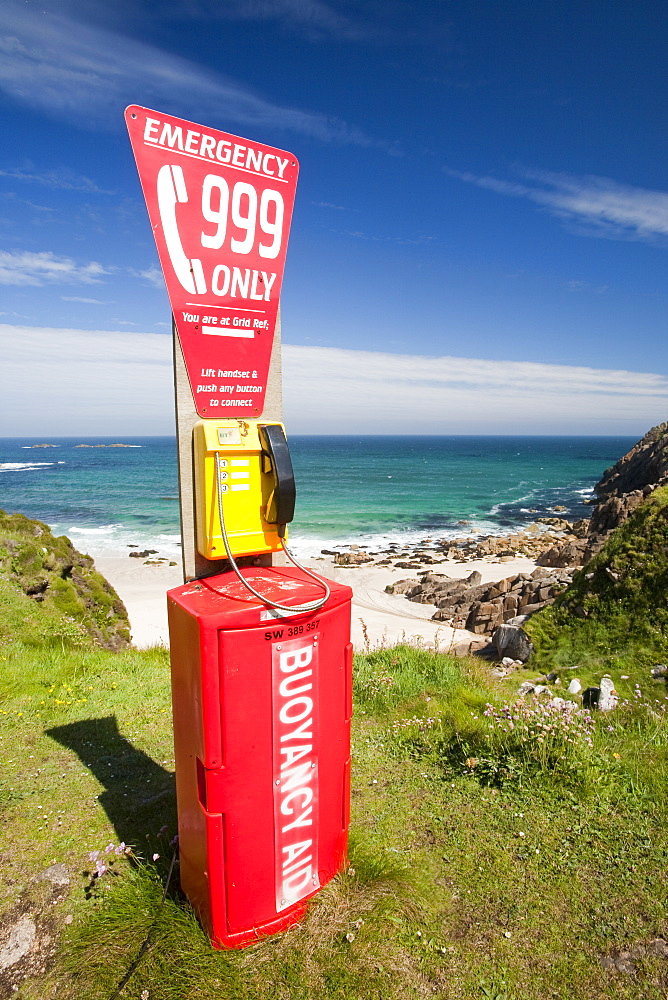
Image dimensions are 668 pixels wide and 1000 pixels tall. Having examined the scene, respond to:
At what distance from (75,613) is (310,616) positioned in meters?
8.49

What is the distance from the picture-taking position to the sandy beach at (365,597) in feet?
44.1

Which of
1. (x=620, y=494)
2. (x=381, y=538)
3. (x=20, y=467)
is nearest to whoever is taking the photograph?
(x=620, y=494)

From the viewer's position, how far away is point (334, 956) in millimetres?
2584

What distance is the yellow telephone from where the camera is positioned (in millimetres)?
2795

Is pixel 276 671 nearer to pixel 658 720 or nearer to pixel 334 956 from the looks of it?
pixel 334 956

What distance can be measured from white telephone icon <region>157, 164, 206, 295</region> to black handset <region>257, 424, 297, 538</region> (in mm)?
830

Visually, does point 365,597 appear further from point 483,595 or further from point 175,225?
point 175,225

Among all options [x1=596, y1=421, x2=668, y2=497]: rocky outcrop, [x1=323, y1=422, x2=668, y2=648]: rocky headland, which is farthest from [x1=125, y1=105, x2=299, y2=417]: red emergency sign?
[x1=596, y1=421, x2=668, y2=497]: rocky outcrop

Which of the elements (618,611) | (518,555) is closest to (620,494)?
(518,555)

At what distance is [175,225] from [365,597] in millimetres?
18564

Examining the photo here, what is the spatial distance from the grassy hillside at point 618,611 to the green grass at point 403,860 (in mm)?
951

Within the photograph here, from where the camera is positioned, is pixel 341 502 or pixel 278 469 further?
pixel 341 502

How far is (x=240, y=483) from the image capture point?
288 cm

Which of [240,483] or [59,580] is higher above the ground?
[240,483]
